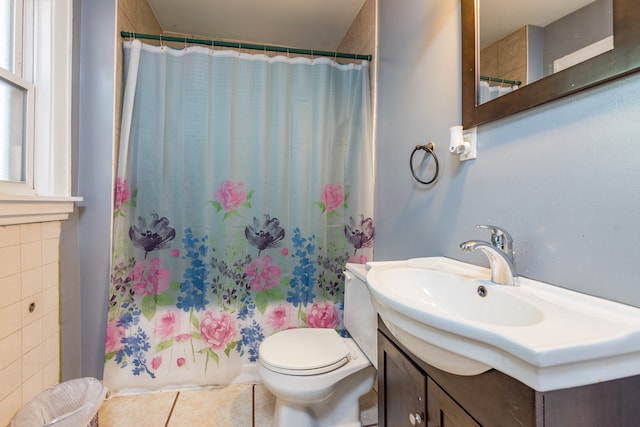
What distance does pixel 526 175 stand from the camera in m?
0.84

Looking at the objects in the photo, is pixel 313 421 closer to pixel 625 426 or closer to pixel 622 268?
pixel 625 426

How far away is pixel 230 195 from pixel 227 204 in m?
0.05

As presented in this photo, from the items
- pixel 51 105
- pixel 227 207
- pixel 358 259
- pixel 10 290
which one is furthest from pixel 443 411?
pixel 51 105

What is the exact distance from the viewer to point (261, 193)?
1.75 m

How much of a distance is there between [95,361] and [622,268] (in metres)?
2.15

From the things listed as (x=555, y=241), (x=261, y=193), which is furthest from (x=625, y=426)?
(x=261, y=193)

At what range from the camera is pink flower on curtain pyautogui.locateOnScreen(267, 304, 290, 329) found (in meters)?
1.78

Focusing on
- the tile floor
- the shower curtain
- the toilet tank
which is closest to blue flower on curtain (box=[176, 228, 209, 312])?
the shower curtain

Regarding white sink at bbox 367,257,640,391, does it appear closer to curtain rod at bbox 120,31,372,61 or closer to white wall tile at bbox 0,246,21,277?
white wall tile at bbox 0,246,21,277

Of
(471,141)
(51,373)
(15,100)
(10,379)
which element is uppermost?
(15,100)

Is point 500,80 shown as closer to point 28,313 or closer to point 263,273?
point 263,273

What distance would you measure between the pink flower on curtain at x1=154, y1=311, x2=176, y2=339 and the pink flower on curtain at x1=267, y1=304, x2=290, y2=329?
0.53 metres

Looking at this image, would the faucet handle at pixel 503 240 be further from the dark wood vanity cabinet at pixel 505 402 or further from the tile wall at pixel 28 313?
the tile wall at pixel 28 313

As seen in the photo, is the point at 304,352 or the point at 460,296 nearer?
the point at 460,296
